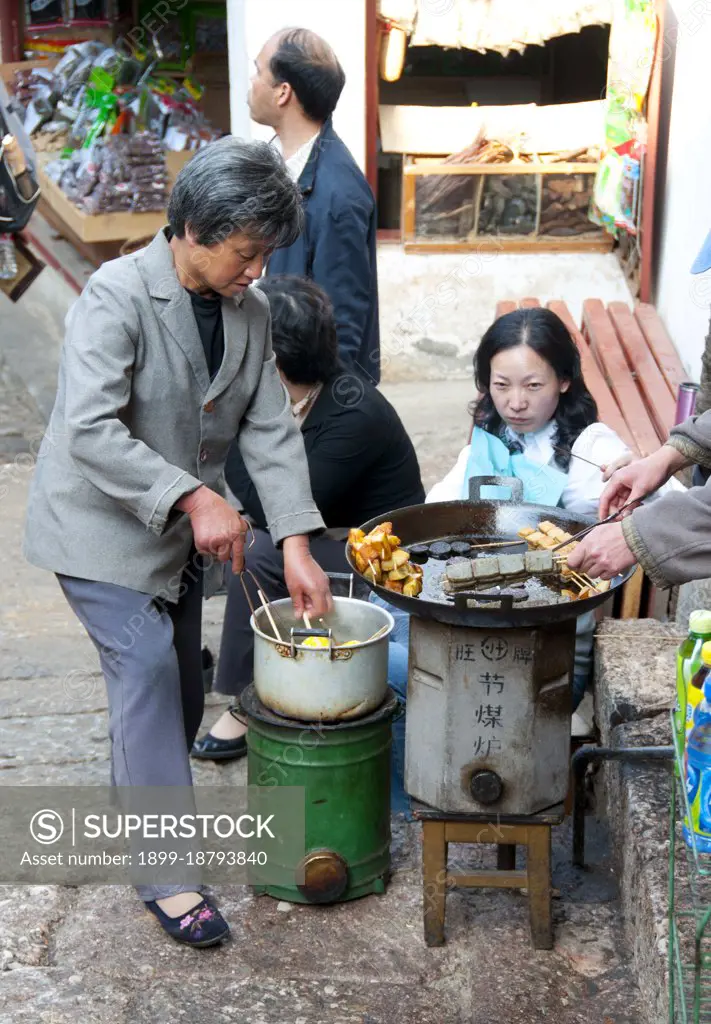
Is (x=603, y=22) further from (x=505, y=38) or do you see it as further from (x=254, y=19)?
(x=254, y=19)

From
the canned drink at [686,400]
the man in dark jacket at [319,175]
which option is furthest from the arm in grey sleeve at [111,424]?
the canned drink at [686,400]

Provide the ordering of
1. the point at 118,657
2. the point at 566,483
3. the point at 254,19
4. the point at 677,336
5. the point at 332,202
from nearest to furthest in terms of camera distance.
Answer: the point at 118,657, the point at 566,483, the point at 332,202, the point at 677,336, the point at 254,19

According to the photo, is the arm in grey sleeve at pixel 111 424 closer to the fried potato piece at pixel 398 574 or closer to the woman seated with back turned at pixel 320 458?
the fried potato piece at pixel 398 574

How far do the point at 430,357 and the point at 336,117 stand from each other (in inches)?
70.4

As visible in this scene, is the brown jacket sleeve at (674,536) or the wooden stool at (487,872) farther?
the wooden stool at (487,872)

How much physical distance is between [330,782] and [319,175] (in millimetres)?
2431

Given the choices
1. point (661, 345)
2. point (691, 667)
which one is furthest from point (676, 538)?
point (661, 345)

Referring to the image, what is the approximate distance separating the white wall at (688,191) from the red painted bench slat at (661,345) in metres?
0.06

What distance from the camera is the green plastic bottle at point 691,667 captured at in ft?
7.24

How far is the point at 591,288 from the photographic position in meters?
8.44

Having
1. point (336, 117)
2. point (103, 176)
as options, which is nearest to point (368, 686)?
point (336, 117)

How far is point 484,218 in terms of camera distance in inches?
335

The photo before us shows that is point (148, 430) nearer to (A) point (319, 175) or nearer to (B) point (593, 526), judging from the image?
(B) point (593, 526)

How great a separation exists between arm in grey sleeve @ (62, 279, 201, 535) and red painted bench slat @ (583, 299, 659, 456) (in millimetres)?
2508
